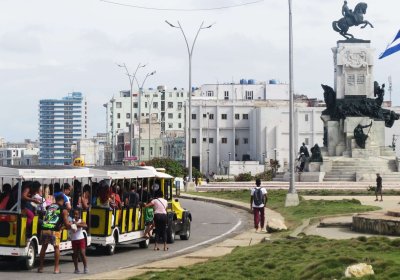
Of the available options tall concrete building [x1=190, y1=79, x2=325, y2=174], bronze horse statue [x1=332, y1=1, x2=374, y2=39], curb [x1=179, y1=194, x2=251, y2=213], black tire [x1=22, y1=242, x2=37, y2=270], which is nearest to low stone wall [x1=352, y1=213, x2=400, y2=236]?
black tire [x1=22, y1=242, x2=37, y2=270]

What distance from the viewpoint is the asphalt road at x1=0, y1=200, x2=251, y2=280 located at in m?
18.9

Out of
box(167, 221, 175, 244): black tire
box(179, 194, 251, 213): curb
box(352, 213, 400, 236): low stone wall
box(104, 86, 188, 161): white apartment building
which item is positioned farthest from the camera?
box(104, 86, 188, 161): white apartment building

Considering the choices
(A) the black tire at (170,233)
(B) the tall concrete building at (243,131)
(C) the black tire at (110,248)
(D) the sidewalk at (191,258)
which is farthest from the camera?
(B) the tall concrete building at (243,131)

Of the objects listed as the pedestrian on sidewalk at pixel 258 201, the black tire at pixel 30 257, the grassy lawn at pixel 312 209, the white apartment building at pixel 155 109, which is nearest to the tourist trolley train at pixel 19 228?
the black tire at pixel 30 257

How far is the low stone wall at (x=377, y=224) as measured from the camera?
25266 millimetres

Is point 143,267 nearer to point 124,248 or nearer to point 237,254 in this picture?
point 237,254

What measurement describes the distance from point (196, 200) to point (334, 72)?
73.2ft

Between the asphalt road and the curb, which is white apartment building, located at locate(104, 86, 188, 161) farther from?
the asphalt road

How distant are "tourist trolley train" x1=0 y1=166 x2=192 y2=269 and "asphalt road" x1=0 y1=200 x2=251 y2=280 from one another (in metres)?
0.32

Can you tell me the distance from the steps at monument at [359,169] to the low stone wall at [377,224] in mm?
46060

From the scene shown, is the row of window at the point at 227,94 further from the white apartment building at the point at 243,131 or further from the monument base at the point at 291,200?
the monument base at the point at 291,200

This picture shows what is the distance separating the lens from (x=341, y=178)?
7456 centimetres

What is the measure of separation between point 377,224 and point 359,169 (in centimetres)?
4858

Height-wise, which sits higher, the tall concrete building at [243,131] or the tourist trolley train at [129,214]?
the tall concrete building at [243,131]
